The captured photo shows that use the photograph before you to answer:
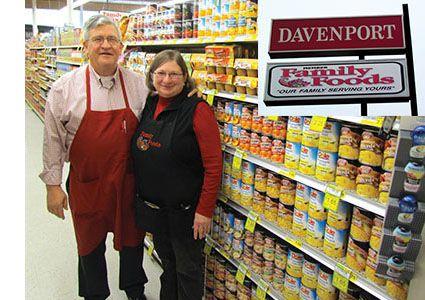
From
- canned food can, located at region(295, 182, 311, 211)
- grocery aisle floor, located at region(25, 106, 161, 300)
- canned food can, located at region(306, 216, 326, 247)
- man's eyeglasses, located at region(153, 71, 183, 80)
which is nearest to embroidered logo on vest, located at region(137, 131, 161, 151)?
man's eyeglasses, located at region(153, 71, 183, 80)

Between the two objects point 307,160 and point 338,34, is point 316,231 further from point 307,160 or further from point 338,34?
point 338,34

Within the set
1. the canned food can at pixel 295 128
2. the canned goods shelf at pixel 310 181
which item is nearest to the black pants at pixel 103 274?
the canned goods shelf at pixel 310 181

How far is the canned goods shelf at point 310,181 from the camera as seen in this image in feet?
4.97

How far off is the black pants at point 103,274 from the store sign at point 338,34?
7.25 ft

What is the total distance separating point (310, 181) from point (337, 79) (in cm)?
125

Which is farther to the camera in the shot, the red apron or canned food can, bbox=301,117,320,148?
the red apron

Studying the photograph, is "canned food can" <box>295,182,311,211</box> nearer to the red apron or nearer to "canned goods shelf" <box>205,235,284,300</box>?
"canned goods shelf" <box>205,235,284,300</box>

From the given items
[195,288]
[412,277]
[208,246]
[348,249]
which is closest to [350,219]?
[348,249]

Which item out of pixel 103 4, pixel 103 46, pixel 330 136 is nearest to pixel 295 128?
pixel 330 136

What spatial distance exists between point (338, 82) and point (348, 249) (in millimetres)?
1279

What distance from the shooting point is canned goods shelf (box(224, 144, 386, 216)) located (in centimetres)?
151

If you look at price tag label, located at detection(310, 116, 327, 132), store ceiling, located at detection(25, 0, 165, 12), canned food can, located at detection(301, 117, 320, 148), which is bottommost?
canned food can, located at detection(301, 117, 320, 148)

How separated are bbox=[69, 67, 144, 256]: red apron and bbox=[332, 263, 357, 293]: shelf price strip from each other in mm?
1300

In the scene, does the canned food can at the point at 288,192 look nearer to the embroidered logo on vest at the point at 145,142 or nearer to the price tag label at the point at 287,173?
the price tag label at the point at 287,173
